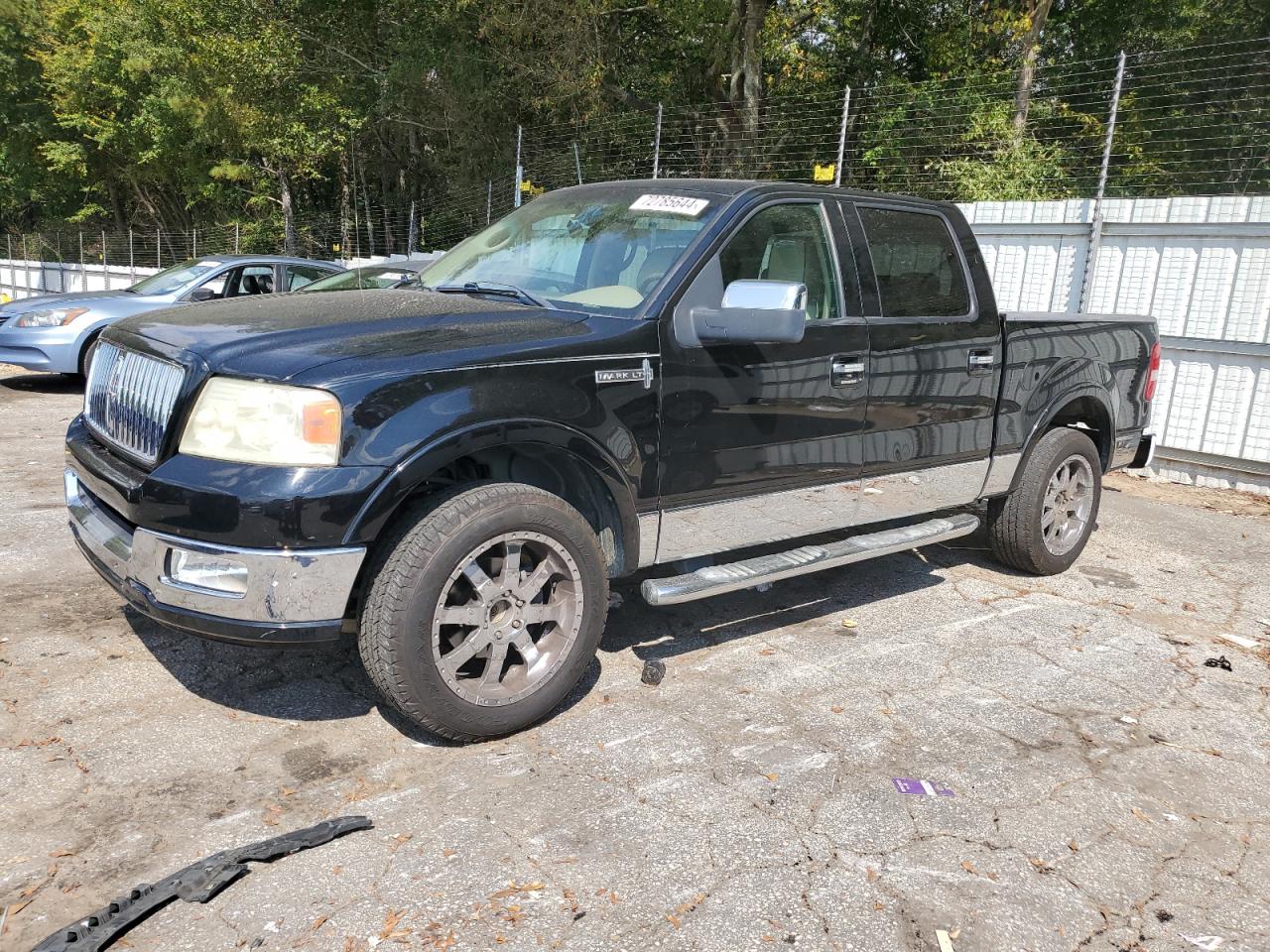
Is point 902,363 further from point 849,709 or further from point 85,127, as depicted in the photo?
point 85,127

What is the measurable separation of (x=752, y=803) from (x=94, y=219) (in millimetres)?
54046

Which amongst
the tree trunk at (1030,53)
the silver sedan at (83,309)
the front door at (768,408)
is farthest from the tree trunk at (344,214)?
the front door at (768,408)

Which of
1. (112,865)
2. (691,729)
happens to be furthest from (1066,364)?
(112,865)

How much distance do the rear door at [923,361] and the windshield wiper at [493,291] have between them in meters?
1.53

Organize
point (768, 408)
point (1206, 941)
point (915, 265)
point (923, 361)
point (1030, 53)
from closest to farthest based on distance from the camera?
point (1206, 941)
point (768, 408)
point (923, 361)
point (915, 265)
point (1030, 53)

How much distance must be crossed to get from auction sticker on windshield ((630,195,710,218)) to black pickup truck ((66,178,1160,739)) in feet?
0.05

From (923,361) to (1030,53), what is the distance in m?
15.4

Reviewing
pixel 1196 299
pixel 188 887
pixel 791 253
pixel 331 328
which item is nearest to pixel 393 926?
pixel 188 887

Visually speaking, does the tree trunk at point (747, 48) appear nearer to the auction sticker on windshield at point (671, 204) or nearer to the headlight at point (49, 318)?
the headlight at point (49, 318)

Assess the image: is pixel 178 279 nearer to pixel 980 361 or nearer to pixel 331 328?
pixel 331 328

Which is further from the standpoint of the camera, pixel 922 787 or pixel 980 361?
pixel 980 361

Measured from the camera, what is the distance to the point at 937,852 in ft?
9.36

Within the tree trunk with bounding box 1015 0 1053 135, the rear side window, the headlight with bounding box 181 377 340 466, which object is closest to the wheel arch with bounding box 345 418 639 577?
the headlight with bounding box 181 377 340 466

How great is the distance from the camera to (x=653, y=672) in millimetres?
3982
